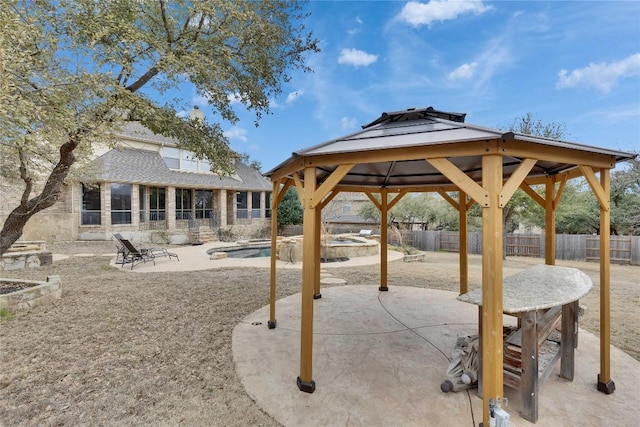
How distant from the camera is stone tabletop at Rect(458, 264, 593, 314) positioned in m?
2.57

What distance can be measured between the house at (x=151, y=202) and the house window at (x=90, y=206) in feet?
0.14

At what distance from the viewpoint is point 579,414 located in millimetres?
2770

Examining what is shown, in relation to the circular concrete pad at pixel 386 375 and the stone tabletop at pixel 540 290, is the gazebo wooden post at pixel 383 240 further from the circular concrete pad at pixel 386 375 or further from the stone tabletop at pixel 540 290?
the stone tabletop at pixel 540 290

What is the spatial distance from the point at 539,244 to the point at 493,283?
17.2m

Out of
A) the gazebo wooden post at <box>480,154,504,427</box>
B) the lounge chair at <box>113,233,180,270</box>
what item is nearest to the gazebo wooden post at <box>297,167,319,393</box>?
the gazebo wooden post at <box>480,154,504,427</box>

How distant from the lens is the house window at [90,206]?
15.8 metres

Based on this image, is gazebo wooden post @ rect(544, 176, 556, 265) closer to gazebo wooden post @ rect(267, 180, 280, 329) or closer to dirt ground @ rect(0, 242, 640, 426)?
dirt ground @ rect(0, 242, 640, 426)

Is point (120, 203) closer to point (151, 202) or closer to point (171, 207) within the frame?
point (151, 202)

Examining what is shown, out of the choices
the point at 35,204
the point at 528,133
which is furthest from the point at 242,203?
the point at 528,133

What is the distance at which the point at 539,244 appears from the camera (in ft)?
51.8

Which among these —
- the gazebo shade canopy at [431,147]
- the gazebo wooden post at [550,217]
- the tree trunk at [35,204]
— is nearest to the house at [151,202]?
the tree trunk at [35,204]

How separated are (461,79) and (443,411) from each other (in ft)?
62.7

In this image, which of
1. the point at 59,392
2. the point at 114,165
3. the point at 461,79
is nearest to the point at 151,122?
the point at 59,392

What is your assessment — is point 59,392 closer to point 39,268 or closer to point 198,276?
point 198,276
